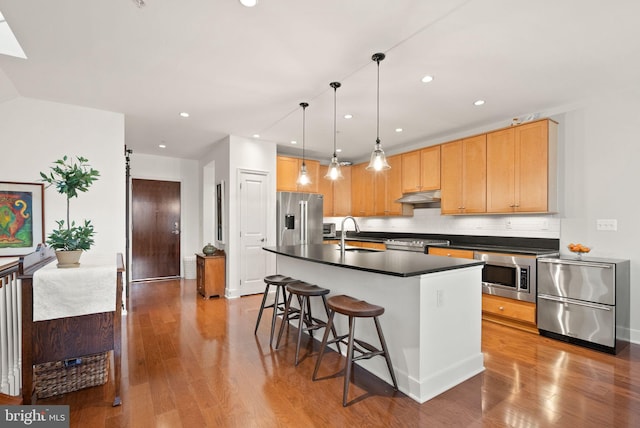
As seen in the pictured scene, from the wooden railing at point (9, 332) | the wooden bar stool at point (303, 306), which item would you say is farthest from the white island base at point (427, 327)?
the wooden railing at point (9, 332)

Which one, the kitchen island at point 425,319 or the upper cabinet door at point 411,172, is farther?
the upper cabinet door at point 411,172

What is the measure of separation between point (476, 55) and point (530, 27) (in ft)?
1.34

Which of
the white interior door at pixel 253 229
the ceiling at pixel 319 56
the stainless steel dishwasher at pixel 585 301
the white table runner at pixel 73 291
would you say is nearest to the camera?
the white table runner at pixel 73 291

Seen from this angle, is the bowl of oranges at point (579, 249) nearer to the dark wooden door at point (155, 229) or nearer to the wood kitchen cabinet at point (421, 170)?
the wood kitchen cabinet at point (421, 170)

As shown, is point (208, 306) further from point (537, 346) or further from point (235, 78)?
point (537, 346)

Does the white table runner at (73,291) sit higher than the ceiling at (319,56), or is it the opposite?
the ceiling at (319,56)

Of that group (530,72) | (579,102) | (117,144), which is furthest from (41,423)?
(579,102)

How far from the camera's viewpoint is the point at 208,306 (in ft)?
14.6

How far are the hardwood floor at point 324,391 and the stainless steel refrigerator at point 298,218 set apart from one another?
7.73ft

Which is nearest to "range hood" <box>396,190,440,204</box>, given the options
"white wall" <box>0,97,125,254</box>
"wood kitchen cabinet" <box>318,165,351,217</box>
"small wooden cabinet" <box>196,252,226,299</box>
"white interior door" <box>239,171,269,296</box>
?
"wood kitchen cabinet" <box>318,165,351,217</box>

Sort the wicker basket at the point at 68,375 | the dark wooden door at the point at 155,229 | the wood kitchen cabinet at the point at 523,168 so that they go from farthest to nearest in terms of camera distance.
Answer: the dark wooden door at the point at 155,229
the wood kitchen cabinet at the point at 523,168
the wicker basket at the point at 68,375

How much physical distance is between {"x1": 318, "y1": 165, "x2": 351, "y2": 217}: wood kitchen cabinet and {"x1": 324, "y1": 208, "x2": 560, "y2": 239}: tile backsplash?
0.67 metres

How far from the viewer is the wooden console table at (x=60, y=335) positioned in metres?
1.90

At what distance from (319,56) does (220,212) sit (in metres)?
3.58
